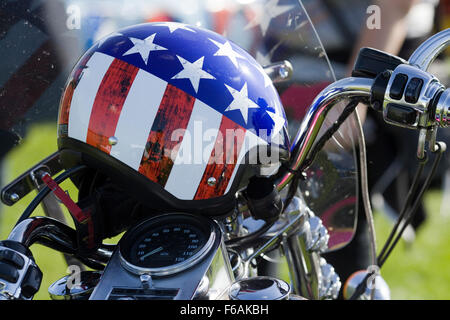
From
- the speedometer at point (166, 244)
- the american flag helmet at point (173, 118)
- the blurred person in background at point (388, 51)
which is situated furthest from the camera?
the blurred person in background at point (388, 51)

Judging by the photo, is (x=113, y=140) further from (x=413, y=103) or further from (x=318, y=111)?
(x=413, y=103)

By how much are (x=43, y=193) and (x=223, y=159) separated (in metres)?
0.36

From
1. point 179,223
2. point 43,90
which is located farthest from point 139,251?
point 43,90

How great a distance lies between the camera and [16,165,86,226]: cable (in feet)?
4.13

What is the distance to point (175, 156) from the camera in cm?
126

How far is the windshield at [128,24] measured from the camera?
1455 mm

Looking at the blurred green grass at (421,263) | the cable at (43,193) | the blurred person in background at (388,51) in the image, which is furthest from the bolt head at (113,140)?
the blurred person in background at (388,51)

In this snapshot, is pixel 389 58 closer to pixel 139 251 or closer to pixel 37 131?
pixel 139 251

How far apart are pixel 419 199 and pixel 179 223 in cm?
77

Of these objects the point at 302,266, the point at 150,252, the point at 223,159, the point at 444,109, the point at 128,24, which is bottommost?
the point at 302,266

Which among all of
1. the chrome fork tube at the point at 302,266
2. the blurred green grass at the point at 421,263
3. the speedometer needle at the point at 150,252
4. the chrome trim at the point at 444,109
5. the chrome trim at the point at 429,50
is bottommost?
the blurred green grass at the point at 421,263

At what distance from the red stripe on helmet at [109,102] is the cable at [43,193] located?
0.08m

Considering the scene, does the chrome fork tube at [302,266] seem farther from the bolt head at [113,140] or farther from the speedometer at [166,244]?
the bolt head at [113,140]

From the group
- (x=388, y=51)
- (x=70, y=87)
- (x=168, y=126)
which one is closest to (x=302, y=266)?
(x=168, y=126)
